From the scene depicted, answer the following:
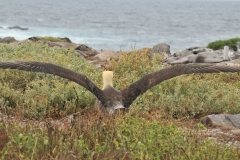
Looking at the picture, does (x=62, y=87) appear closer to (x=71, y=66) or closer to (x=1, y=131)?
(x=71, y=66)

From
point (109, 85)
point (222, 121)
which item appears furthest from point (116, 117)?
point (222, 121)

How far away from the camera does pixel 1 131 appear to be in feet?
21.3

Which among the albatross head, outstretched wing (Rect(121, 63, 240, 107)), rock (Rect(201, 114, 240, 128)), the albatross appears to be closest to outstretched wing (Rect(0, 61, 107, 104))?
the albatross

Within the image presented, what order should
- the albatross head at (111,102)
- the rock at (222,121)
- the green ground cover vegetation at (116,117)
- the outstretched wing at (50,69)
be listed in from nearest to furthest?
the green ground cover vegetation at (116,117)
the albatross head at (111,102)
the outstretched wing at (50,69)
the rock at (222,121)

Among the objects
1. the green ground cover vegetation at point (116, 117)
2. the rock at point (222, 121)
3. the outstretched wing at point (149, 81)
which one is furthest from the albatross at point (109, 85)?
the rock at point (222, 121)

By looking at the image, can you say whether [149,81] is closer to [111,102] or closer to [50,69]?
[111,102]

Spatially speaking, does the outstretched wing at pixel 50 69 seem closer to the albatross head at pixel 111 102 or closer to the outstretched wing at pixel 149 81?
the albatross head at pixel 111 102

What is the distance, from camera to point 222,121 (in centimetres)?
1007

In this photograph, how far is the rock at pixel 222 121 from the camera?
9891mm

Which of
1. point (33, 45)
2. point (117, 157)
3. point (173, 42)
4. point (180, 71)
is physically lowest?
point (117, 157)

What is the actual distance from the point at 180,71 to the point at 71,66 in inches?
214

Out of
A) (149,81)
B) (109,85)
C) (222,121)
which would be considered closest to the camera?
(149,81)

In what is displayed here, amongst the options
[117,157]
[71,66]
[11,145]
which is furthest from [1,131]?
[71,66]

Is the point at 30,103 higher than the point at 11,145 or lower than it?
higher
